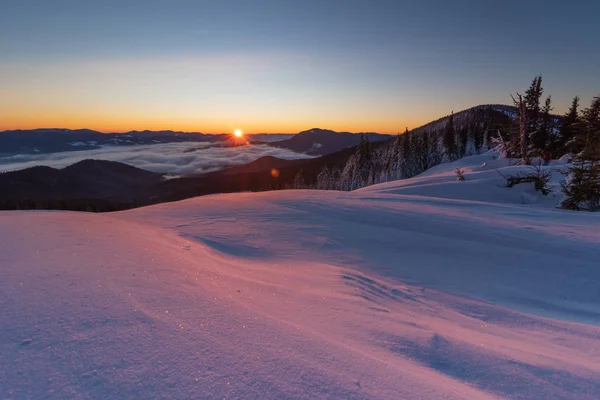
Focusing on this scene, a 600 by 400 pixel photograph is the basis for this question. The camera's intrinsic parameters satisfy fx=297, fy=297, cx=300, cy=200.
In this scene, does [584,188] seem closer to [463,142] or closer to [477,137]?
[463,142]

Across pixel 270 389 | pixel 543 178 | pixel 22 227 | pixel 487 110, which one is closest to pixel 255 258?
pixel 270 389

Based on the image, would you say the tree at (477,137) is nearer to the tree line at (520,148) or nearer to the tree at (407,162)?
the tree line at (520,148)

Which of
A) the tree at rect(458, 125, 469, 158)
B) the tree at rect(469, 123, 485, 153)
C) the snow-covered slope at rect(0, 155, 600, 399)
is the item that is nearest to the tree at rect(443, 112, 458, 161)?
the tree at rect(458, 125, 469, 158)

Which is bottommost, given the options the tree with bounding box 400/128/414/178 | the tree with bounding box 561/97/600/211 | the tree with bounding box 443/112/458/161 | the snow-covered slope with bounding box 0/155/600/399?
the snow-covered slope with bounding box 0/155/600/399

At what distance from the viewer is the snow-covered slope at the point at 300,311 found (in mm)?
2047

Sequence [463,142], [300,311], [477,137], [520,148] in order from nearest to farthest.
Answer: [300,311] → [520,148] → [463,142] → [477,137]

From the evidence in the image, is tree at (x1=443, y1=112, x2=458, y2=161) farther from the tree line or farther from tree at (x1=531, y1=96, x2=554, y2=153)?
tree at (x1=531, y1=96, x2=554, y2=153)

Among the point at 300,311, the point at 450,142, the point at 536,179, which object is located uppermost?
the point at 450,142

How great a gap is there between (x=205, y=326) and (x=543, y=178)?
62.0 feet

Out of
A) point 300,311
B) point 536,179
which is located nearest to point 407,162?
point 536,179

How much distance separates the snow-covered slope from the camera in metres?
2.05

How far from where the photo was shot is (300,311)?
3484mm

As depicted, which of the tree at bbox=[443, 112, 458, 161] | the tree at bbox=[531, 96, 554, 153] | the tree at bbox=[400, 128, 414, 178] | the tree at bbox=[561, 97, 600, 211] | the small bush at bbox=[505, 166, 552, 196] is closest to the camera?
the tree at bbox=[561, 97, 600, 211]

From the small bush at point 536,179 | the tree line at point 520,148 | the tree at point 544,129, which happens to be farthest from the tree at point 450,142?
the small bush at point 536,179
